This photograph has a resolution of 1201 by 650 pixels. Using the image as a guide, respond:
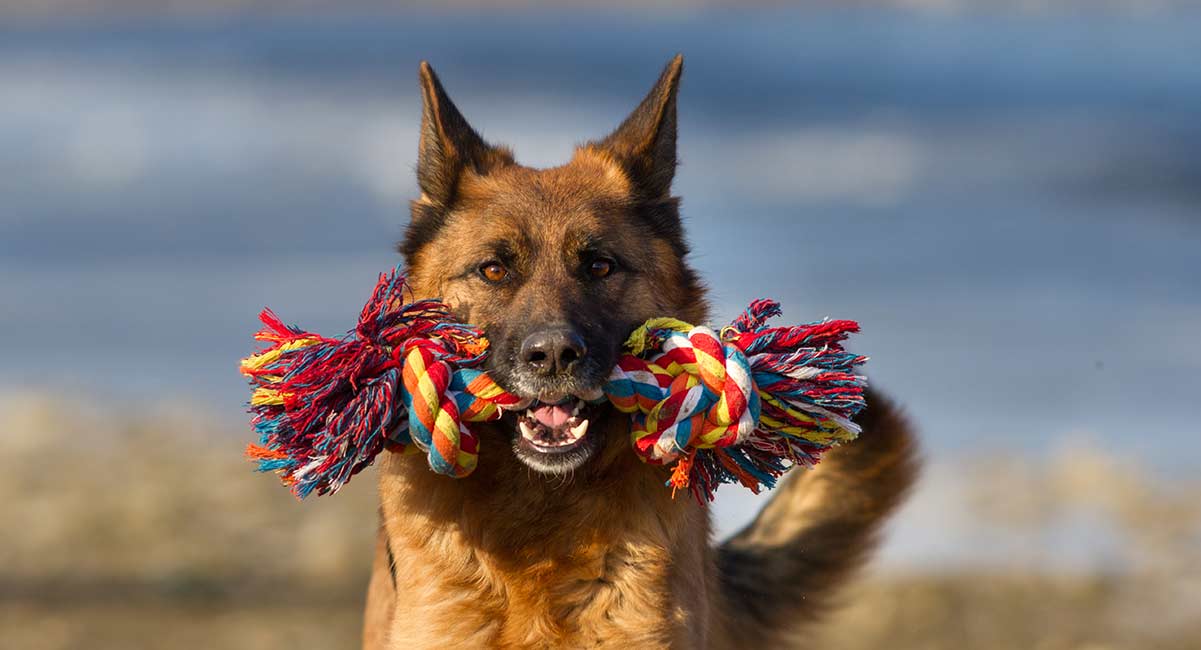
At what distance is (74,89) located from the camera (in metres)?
22.0

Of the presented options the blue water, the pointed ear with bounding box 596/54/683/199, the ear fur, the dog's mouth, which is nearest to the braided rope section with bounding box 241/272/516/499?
the dog's mouth

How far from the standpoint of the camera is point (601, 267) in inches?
176

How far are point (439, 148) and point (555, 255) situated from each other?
2.13 feet

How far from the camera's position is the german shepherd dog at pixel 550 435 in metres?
4.07

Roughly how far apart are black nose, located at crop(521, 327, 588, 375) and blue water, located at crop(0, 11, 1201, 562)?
4.20ft

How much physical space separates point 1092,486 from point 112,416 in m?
6.87

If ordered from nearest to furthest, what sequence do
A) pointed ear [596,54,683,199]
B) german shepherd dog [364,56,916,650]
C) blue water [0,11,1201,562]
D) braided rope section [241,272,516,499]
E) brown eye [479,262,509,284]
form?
braided rope section [241,272,516,499] < german shepherd dog [364,56,916,650] < brown eye [479,262,509,284] < pointed ear [596,54,683,199] < blue water [0,11,1201,562]

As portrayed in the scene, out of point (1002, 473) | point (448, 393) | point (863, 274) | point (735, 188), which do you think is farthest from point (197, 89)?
point (448, 393)

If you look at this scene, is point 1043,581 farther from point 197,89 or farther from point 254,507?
point 197,89

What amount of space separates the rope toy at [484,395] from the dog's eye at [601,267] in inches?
13.1

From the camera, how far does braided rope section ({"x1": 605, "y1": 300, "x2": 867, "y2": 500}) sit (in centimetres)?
391

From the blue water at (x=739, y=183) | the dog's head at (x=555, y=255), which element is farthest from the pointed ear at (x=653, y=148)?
the blue water at (x=739, y=183)

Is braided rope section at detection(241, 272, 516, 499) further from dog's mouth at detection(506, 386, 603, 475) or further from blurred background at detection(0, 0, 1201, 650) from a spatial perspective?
blurred background at detection(0, 0, 1201, 650)

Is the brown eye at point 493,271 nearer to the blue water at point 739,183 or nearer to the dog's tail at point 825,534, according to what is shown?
the blue water at point 739,183
